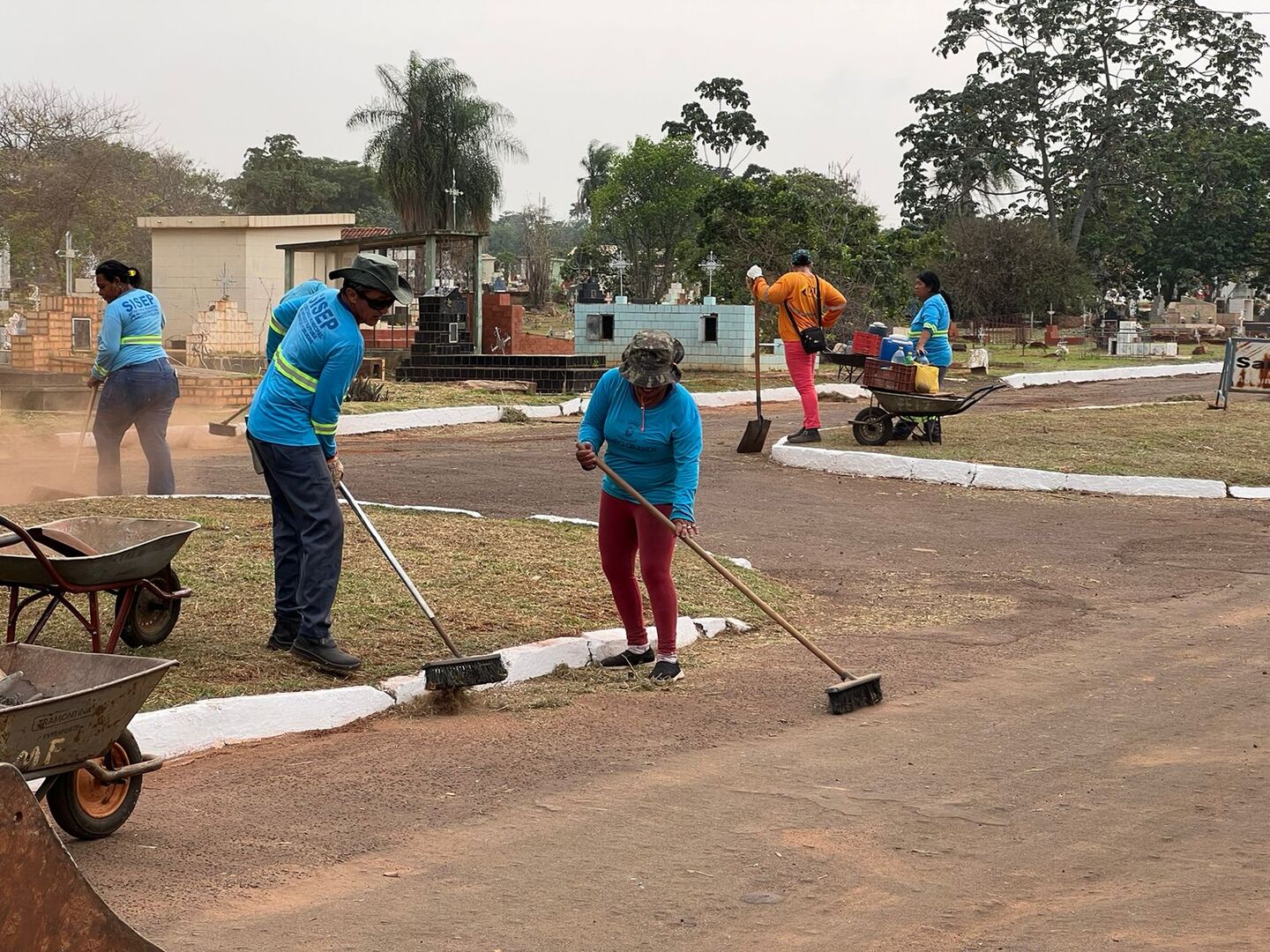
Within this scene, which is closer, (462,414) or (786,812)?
(786,812)

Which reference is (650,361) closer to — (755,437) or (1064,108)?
(755,437)

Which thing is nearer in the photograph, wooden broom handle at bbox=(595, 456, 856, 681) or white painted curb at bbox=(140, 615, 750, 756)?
white painted curb at bbox=(140, 615, 750, 756)

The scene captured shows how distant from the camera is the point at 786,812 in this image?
519 centimetres

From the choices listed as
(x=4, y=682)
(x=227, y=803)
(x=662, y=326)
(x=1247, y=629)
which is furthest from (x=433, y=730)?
(x=662, y=326)

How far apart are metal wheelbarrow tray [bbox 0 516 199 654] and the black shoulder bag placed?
31.7 feet

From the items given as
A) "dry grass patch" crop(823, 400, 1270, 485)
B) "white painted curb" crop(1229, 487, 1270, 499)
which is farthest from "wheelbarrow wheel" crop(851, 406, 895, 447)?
"white painted curb" crop(1229, 487, 1270, 499)

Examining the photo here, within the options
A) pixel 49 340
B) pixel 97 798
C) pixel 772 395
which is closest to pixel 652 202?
pixel 772 395

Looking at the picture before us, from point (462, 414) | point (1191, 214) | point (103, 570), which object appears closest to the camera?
point (103, 570)

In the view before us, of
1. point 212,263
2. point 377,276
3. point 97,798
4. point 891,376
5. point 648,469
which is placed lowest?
point 97,798

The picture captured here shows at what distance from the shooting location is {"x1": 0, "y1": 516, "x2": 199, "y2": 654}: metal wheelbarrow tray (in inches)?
230

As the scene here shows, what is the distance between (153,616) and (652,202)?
55.7m

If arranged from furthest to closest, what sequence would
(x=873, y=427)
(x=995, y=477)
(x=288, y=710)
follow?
(x=873, y=427), (x=995, y=477), (x=288, y=710)

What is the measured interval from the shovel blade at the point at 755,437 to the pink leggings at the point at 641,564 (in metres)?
8.99

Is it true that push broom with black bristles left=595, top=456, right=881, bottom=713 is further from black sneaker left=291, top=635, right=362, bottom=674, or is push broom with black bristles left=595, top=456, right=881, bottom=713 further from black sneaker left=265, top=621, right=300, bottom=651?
black sneaker left=265, top=621, right=300, bottom=651
